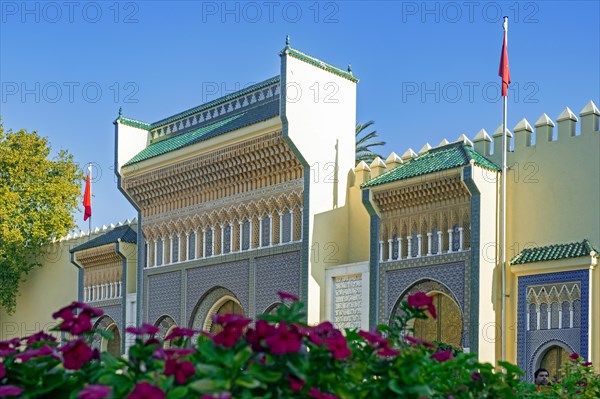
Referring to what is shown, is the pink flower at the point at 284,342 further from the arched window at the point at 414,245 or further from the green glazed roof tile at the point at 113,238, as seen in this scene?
the green glazed roof tile at the point at 113,238

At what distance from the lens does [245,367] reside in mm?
3928

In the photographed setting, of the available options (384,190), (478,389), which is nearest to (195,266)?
(384,190)

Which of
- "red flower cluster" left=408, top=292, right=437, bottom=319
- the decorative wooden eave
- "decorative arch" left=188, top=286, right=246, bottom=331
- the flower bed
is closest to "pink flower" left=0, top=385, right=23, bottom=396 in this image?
the flower bed

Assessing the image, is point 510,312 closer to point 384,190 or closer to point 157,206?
point 384,190

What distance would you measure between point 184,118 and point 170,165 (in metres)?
1.56

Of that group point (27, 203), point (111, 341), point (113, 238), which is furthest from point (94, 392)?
point (27, 203)

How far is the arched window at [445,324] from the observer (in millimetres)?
18844

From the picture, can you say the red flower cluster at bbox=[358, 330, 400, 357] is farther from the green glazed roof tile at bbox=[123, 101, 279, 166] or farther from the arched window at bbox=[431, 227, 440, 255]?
the green glazed roof tile at bbox=[123, 101, 279, 166]

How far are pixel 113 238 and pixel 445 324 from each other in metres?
12.6

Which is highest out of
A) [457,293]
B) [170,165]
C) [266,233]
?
[170,165]

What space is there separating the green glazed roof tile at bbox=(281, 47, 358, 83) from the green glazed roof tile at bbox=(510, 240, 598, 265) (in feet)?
22.0

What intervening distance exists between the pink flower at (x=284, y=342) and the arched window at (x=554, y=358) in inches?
576

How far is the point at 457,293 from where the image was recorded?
61.0ft

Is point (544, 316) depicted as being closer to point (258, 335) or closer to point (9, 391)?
point (258, 335)
